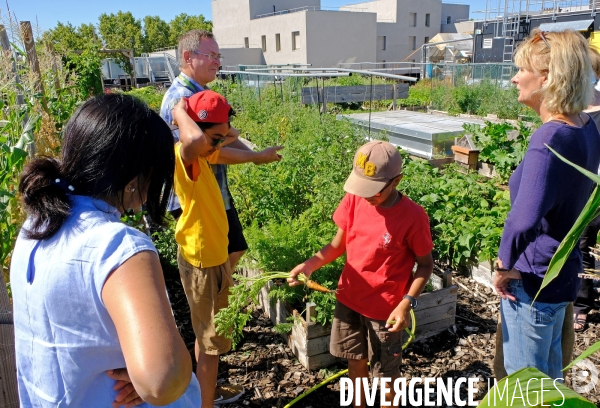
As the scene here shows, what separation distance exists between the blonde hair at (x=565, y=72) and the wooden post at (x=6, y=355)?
2339 millimetres

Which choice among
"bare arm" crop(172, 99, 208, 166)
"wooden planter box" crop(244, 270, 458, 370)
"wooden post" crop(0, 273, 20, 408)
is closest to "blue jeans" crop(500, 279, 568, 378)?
"wooden planter box" crop(244, 270, 458, 370)

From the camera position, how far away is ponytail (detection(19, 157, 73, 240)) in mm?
1200

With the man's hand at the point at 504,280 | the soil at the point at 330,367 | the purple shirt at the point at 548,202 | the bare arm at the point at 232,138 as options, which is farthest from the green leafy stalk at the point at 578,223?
the soil at the point at 330,367

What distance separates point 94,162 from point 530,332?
1776 millimetres

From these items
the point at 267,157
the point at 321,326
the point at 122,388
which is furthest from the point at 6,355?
the point at 321,326

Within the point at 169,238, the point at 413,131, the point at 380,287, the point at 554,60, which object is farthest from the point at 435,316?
the point at 413,131

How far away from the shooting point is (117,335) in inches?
46.4

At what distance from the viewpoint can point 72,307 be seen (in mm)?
1158

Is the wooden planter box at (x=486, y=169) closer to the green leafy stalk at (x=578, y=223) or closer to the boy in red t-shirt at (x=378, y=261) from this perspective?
the boy in red t-shirt at (x=378, y=261)

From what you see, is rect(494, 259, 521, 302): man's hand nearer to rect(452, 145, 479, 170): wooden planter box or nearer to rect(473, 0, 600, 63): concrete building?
rect(452, 145, 479, 170): wooden planter box

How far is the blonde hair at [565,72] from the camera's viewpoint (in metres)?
1.84

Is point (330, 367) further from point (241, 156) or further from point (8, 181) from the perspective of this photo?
point (8, 181)

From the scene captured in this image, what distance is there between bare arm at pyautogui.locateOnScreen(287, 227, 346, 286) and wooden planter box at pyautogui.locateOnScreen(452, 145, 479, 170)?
15.6 feet

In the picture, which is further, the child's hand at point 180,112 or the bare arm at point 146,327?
the child's hand at point 180,112
